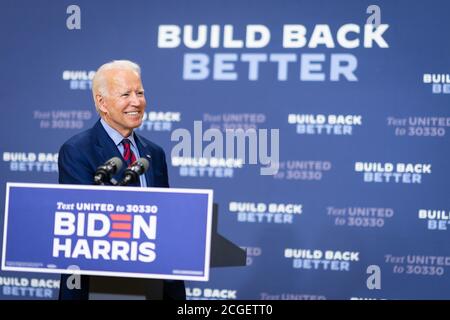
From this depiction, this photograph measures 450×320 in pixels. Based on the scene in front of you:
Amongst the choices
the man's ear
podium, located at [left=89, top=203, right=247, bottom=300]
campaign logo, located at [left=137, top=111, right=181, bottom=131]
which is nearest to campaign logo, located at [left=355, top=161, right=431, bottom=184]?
campaign logo, located at [left=137, top=111, right=181, bottom=131]

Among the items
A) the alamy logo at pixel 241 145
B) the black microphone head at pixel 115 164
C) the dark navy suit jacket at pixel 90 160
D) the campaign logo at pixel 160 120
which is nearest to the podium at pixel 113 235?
the black microphone head at pixel 115 164

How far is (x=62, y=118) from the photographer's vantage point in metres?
4.95

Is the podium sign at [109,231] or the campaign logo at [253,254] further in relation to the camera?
the campaign logo at [253,254]

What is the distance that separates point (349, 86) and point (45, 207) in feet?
8.42

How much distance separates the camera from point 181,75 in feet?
15.8

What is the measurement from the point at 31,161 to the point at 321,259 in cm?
215

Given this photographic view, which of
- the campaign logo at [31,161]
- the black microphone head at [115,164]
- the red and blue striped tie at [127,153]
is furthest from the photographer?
the campaign logo at [31,161]

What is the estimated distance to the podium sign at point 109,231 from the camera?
8.49 feet

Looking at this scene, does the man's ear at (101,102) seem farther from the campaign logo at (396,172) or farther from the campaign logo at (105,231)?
the campaign logo at (396,172)

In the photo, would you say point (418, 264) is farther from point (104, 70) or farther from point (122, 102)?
point (104, 70)

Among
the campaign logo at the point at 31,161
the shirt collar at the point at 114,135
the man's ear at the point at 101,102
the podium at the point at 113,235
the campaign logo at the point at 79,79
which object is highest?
the campaign logo at the point at 79,79

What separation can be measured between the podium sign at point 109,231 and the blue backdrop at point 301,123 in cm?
212

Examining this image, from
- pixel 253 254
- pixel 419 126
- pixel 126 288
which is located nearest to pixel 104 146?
pixel 126 288
